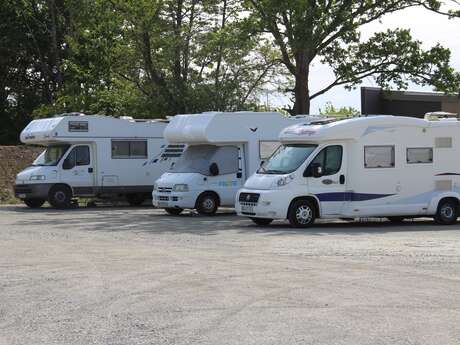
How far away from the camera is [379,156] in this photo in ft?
66.2

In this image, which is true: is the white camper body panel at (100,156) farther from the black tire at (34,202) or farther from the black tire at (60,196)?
the black tire at (34,202)

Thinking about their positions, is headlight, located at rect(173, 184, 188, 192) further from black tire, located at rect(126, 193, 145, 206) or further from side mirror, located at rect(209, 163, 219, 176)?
black tire, located at rect(126, 193, 145, 206)

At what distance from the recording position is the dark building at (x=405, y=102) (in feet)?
121

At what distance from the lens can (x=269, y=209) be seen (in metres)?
18.9

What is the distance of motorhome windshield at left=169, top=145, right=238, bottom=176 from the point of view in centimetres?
2350

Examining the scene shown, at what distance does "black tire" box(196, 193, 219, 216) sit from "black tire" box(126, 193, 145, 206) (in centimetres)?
611

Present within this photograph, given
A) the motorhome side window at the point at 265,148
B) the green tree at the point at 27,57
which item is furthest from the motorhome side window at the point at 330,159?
the green tree at the point at 27,57

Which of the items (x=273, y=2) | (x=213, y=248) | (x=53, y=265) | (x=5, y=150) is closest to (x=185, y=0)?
(x=273, y=2)

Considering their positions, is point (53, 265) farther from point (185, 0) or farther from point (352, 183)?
point (185, 0)

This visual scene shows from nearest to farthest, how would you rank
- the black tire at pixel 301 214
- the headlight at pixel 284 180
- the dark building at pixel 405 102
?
the headlight at pixel 284 180 → the black tire at pixel 301 214 → the dark building at pixel 405 102

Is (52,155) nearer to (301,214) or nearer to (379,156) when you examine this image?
(301,214)

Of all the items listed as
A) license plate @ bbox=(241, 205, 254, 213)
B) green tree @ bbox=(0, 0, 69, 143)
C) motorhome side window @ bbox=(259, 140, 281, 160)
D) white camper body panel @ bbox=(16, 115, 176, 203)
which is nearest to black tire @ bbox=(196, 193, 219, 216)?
motorhome side window @ bbox=(259, 140, 281, 160)

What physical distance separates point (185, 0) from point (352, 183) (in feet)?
63.8

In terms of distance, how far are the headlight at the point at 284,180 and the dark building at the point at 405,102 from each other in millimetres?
18256
